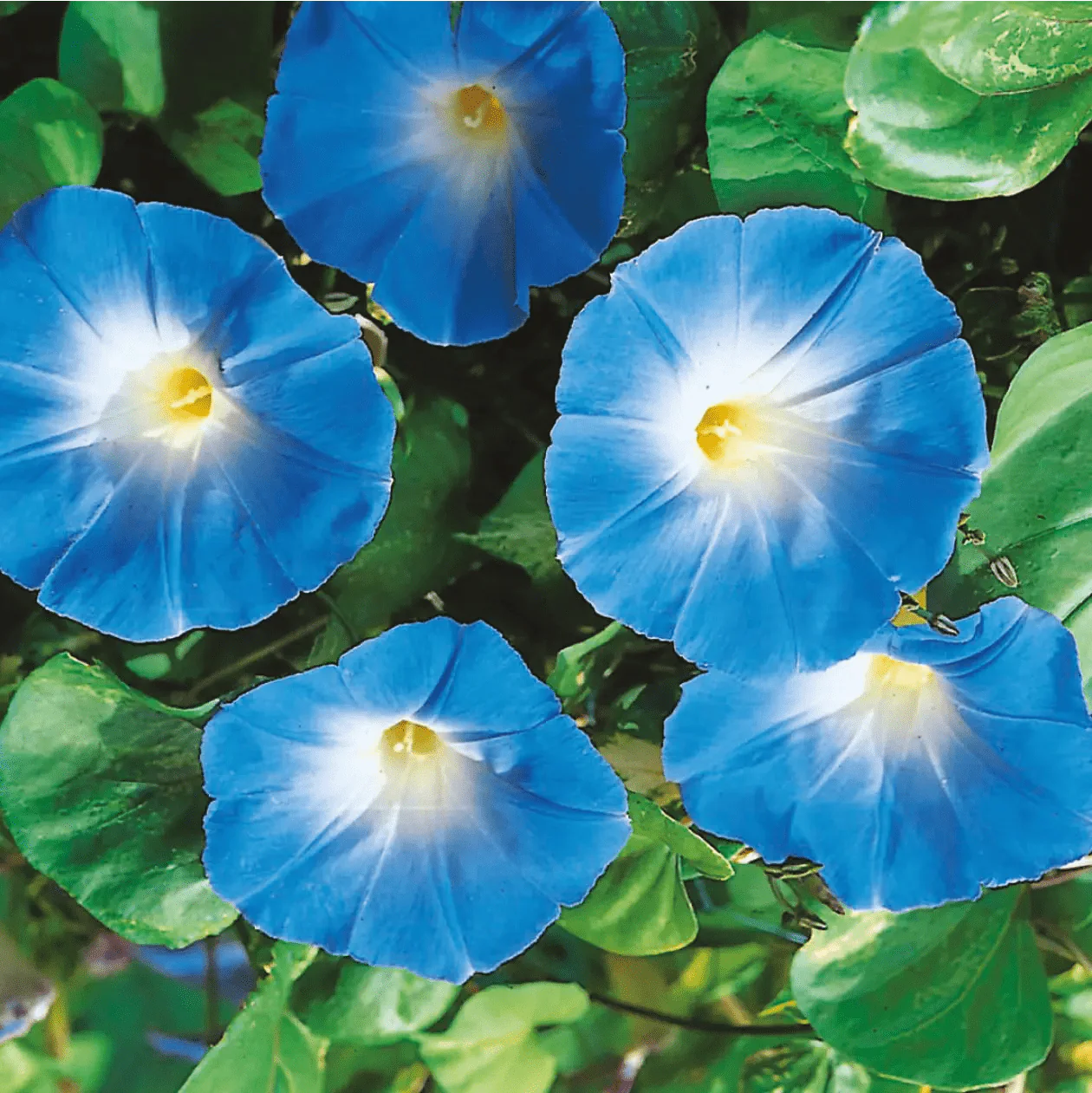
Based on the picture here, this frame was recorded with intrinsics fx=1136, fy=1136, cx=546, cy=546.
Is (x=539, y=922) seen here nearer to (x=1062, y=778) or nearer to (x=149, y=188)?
(x=1062, y=778)

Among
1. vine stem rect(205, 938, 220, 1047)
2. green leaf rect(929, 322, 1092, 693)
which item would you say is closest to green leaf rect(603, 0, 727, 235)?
green leaf rect(929, 322, 1092, 693)

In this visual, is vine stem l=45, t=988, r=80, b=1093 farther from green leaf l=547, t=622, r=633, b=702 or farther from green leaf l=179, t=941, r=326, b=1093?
green leaf l=547, t=622, r=633, b=702

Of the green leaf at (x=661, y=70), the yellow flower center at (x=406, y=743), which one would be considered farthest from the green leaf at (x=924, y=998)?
the green leaf at (x=661, y=70)

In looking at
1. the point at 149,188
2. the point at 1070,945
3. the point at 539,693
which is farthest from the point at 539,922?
the point at 149,188

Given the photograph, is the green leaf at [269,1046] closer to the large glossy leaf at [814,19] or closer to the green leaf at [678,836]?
the green leaf at [678,836]

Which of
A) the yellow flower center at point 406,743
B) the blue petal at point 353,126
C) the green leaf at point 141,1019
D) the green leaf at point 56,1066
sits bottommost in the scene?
the green leaf at point 56,1066

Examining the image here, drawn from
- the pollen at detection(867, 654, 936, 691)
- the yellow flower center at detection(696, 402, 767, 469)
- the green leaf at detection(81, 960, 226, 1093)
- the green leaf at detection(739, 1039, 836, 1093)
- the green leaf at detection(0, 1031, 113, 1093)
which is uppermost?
the yellow flower center at detection(696, 402, 767, 469)

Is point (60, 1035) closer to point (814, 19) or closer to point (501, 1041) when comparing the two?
point (501, 1041)
